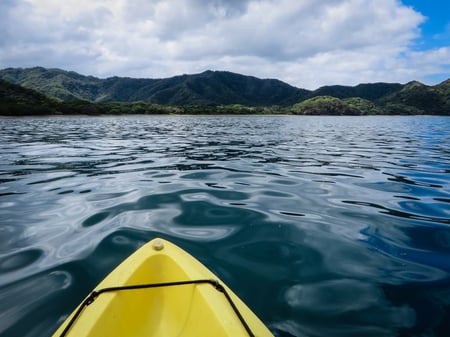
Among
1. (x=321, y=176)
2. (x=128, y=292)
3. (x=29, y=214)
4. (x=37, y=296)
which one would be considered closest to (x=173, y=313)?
(x=128, y=292)

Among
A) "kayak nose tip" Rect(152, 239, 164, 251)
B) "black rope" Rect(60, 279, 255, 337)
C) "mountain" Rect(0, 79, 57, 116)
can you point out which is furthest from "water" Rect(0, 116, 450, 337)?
"mountain" Rect(0, 79, 57, 116)

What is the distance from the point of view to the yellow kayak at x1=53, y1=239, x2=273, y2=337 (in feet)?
6.10

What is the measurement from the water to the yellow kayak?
0.66 meters

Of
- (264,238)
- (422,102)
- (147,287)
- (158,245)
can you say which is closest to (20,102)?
(264,238)

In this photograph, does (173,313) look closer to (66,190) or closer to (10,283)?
(10,283)

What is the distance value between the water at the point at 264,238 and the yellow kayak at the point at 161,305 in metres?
0.66

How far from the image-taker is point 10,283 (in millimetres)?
2980

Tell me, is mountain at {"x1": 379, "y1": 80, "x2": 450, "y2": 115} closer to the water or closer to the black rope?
the water

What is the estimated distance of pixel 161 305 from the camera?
7.66 ft

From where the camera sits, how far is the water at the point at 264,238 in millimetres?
2596

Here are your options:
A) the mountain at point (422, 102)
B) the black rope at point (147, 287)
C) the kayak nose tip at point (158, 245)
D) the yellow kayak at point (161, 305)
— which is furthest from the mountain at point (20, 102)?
the mountain at point (422, 102)

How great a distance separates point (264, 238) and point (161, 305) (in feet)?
6.84

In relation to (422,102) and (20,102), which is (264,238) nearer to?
(20,102)

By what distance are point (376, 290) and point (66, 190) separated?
6.41m
